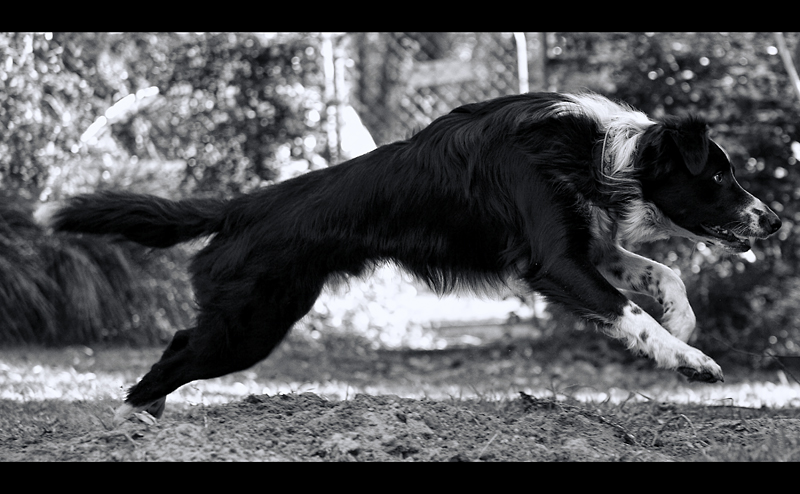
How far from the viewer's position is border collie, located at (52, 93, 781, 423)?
3.72 meters

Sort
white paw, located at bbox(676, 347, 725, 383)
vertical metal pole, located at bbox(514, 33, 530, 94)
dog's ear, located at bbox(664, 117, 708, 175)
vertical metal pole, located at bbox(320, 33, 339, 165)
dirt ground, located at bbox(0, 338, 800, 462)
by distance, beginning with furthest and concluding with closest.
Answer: vertical metal pole, located at bbox(320, 33, 339, 165) < vertical metal pole, located at bbox(514, 33, 530, 94) < dog's ear, located at bbox(664, 117, 708, 175) < white paw, located at bbox(676, 347, 725, 383) < dirt ground, located at bbox(0, 338, 800, 462)

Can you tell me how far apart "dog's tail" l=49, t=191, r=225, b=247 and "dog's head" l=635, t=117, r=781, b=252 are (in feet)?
6.52

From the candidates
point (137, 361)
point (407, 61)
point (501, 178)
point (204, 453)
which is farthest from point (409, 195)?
point (407, 61)

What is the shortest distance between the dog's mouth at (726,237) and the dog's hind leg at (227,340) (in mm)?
1835

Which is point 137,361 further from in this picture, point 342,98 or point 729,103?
point 729,103

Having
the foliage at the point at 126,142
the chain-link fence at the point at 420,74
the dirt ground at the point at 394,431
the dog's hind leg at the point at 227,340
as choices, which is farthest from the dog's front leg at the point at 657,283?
the chain-link fence at the point at 420,74

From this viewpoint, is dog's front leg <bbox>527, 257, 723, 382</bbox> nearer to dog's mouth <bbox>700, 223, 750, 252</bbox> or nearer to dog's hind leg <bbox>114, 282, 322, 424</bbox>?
dog's mouth <bbox>700, 223, 750, 252</bbox>

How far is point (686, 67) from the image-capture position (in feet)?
23.5

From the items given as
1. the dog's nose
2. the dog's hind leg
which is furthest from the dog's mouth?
the dog's hind leg

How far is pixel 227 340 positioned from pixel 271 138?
16.3ft

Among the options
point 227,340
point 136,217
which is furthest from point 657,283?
point 136,217

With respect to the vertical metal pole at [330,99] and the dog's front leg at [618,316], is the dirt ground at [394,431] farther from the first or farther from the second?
the vertical metal pole at [330,99]

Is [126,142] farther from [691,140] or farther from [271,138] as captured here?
[691,140]

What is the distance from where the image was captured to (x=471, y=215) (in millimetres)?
3814
